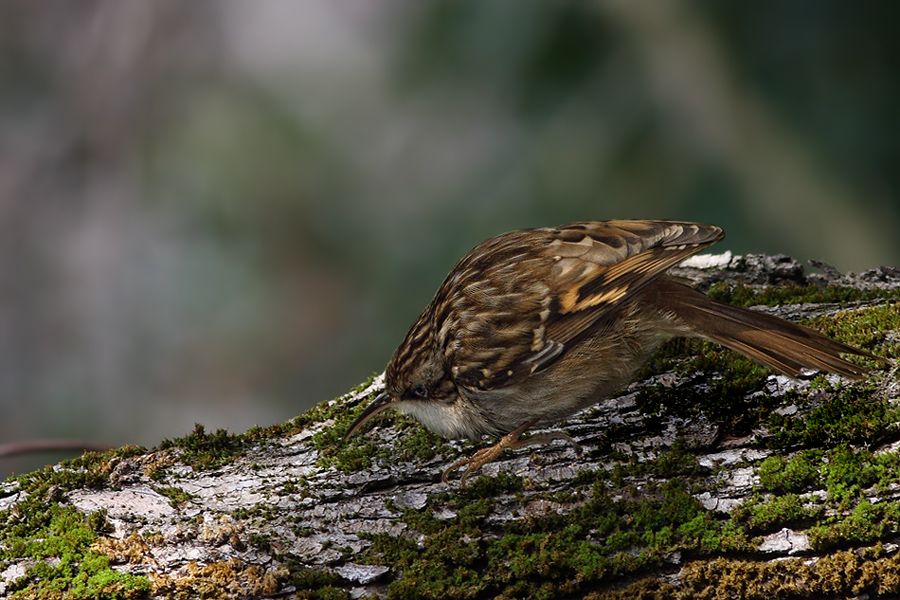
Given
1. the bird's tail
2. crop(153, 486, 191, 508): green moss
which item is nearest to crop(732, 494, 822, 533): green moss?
the bird's tail

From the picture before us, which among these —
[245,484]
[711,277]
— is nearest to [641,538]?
[245,484]

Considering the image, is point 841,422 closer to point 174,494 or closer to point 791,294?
point 791,294

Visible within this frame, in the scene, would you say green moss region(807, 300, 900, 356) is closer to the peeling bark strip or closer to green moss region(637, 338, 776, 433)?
the peeling bark strip

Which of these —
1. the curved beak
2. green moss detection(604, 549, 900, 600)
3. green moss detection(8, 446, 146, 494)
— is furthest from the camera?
the curved beak

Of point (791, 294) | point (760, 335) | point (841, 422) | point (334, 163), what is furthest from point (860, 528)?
point (334, 163)

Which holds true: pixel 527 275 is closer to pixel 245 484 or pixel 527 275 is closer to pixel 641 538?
pixel 641 538

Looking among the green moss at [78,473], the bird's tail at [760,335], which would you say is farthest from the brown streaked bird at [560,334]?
the green moss at [78,473]

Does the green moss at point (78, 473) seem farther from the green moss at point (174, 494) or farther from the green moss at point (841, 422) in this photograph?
the green moss at point (841, 422)

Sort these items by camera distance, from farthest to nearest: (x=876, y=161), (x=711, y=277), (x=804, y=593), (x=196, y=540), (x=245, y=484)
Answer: (x=876, y=161), (x=711, y=277), (x=245, y=484), (x=196, y=540), (x=804, y=593)
